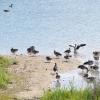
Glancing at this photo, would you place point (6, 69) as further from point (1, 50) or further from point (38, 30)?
point (38, 30)

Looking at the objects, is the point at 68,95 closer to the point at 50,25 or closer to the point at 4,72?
the point at 4,72

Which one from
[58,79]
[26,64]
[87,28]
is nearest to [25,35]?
[87,28]

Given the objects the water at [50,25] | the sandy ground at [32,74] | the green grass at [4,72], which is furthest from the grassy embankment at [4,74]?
the water at [50,25]

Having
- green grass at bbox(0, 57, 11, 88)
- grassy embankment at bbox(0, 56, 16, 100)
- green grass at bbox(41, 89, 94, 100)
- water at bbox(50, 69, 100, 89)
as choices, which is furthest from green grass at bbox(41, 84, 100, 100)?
green grass at bbox(0, 57, 11, 88)

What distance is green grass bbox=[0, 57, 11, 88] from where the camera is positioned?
20.7 meters

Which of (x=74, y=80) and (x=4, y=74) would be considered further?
(x=4, y=74)

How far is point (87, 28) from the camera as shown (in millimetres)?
38406

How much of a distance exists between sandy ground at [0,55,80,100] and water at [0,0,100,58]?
2713 mm

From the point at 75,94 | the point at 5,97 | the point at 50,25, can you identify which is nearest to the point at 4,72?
the point at 5,97

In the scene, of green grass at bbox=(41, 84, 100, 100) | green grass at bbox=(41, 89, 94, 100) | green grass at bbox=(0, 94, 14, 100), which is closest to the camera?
green grass at bbox=(41, 84, 100, 100)

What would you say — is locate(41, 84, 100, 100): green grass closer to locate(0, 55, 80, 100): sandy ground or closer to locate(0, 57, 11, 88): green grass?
→ locate(0, 55, 80, 100): sandy ground

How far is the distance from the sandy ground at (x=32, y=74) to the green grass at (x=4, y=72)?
0.75 feet

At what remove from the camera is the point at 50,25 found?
133ft

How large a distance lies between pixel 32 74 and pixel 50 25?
1770 cm
